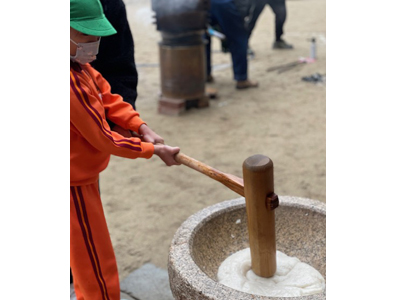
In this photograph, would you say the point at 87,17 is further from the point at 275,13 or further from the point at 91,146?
the point at 275,13

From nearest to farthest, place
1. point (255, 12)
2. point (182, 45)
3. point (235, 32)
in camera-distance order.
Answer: point (182, 45), point (235, 32), point (255, 12)

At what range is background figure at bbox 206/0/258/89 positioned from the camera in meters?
6.25

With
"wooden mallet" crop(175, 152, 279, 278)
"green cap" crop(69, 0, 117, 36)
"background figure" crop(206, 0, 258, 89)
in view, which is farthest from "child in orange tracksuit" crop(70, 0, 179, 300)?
"background figure" crop(206, 0, 258, 89)

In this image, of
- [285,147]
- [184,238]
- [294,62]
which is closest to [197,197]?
[285,147]

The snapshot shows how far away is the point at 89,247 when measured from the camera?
6.48 ft

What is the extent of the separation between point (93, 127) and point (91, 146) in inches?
→ 7.1

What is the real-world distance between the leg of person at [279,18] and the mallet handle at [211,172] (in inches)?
278

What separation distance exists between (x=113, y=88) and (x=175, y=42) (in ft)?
11.1

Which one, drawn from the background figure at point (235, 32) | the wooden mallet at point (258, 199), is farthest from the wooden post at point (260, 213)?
the background figure at point (235, 32)

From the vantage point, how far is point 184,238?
6.45 feet

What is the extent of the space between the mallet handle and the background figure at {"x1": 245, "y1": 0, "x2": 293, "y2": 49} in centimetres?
642

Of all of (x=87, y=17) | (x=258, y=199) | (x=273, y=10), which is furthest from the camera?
(x=273, y=10)

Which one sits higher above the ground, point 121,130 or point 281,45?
point 121,130

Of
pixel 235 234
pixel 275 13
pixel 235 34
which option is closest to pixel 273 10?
pixel 275 13
